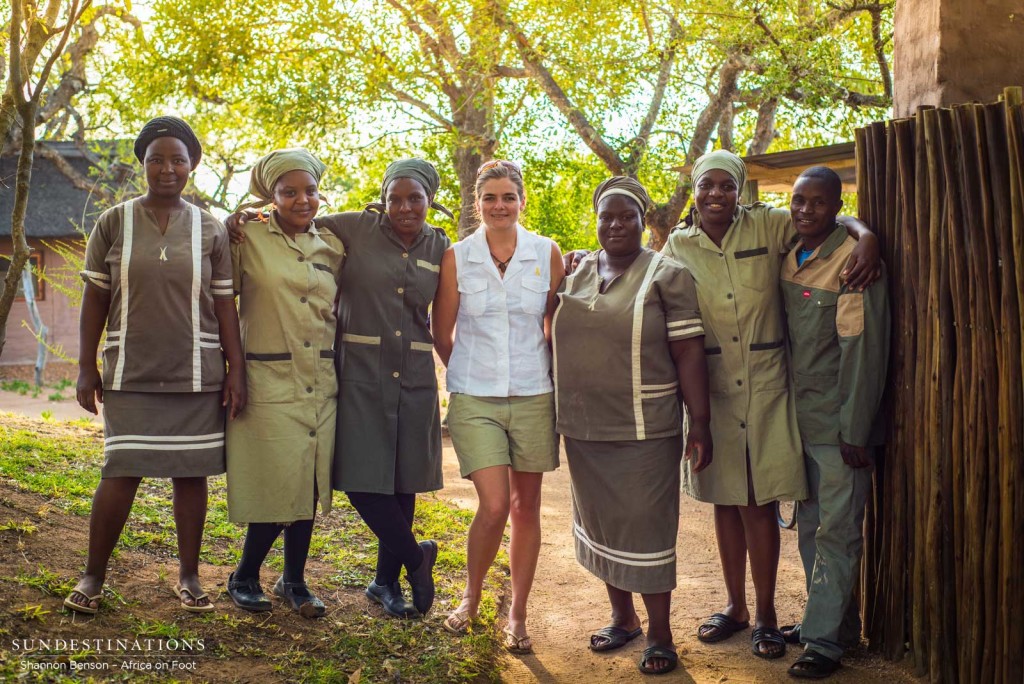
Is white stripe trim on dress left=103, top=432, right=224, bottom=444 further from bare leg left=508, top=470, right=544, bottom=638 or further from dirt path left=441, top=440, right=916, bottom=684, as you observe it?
dirt path left=441, top=440, right=916, bottom=684

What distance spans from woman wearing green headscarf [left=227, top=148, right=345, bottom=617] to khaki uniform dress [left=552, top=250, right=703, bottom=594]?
3.30 ft

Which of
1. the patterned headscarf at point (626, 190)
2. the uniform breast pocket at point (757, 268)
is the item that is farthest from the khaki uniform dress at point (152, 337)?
the uniform breast pocket at point (757, 268)

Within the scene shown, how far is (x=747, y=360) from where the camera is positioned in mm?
4113

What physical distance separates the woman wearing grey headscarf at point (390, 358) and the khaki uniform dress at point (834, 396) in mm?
1579

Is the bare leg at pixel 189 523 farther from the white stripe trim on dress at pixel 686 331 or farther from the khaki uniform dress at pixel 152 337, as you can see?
the white stripe trim on dress at pixel 686 331

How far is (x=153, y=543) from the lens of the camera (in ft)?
16.1

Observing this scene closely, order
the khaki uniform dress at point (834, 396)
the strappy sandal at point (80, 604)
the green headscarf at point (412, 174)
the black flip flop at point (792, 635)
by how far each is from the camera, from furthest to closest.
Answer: the black flip flop at point (792, 635) → the green headscarf at point (412, 174) → the khaki uniform dress at point (834, 396) → the strappy sandal at point (80, 604)

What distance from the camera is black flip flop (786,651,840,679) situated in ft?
12.9

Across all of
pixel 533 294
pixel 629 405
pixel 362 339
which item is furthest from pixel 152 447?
pixel 629 405

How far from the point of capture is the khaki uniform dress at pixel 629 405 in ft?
13.0

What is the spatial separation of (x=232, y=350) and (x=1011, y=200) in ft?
9.58

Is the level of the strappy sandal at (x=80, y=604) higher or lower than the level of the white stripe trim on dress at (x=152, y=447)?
lower

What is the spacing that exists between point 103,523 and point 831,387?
2939 mm

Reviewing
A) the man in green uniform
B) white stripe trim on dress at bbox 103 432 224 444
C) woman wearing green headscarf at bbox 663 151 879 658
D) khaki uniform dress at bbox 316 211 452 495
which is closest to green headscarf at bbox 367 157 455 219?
khaki uniform dress at bbox 316 211 452 495
